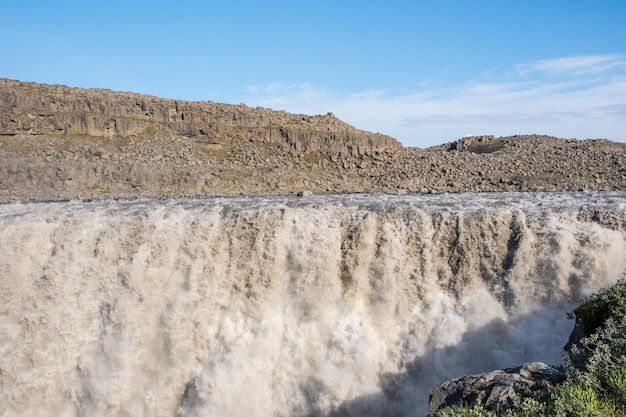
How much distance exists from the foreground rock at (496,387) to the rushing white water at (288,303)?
401 cm

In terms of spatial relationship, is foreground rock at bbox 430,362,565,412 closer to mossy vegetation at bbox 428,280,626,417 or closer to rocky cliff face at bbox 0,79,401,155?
mossy vegetation at bbox 428,280,626,417

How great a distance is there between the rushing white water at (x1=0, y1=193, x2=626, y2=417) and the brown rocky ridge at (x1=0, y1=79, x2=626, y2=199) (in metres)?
23.1

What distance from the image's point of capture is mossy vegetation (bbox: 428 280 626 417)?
6.52m

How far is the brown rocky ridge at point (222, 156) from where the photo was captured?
127 feet

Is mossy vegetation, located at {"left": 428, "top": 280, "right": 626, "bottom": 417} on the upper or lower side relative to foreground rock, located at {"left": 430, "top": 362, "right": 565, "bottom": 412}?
upper

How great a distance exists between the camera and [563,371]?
27.5 ft

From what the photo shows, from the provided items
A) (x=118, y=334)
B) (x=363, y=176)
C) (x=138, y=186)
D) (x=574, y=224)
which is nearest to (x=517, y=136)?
(x=363, y=176)

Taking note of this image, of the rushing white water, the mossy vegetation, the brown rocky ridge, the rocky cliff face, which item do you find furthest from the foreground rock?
the rocky cliff face

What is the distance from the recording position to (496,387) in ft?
26.9

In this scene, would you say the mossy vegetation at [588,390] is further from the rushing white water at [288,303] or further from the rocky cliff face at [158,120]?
the rocky cliff face at [158,120]

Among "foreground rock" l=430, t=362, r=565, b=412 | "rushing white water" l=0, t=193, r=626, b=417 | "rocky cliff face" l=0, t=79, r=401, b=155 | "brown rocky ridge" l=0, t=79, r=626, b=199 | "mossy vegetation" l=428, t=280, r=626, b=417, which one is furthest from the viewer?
"rocky cliff face" l=0, t=79, r=401, b=155

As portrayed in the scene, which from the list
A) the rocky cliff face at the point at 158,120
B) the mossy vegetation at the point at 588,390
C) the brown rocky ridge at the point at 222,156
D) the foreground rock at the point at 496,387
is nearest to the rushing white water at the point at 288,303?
the foreground rock at the point at 496,387

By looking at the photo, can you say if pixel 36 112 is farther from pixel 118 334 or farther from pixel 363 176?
pixel 118 334

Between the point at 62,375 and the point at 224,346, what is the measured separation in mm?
4299
